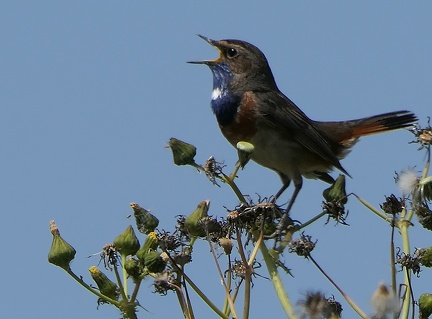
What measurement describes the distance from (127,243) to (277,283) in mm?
1122

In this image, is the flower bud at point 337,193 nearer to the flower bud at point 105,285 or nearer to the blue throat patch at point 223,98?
the flower bud at point 105,285

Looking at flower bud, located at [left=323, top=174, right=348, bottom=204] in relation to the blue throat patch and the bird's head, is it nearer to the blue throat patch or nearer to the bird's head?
the blue throat patch

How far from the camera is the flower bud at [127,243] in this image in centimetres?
537

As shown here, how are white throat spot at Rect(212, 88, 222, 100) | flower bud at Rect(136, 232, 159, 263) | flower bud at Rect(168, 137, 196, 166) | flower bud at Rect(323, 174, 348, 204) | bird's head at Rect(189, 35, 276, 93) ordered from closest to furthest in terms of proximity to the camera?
flower bud at Rect(136, 232, 159, 263), flower bud at Rect(323, 174, 348, 204), flower bud at Rect(168, 137, 196, 166), white throat spot at Rect(212, 88, 222, 100), bird's head at Rect(189, 35, 276, 93)

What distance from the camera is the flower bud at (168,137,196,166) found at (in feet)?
19.6

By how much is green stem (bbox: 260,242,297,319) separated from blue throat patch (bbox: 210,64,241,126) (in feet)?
14.4

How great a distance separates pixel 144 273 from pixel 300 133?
16.6ft

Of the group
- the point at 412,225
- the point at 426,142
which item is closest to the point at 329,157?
the point at 426,142

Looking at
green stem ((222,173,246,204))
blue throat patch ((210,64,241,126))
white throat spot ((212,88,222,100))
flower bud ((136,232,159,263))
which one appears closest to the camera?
flower bud ((136,232,159,263))

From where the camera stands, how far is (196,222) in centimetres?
519

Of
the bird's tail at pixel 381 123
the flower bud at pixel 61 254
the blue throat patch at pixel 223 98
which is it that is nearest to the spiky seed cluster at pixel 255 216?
the flower bud at pixel 61 254

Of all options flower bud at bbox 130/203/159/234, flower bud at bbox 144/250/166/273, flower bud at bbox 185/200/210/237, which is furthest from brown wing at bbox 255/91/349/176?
flower bud at bbox 144/250/166/273

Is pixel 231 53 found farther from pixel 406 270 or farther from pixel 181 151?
pixel 406 270

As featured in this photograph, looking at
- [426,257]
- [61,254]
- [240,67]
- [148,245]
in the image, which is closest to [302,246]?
[426,257]
